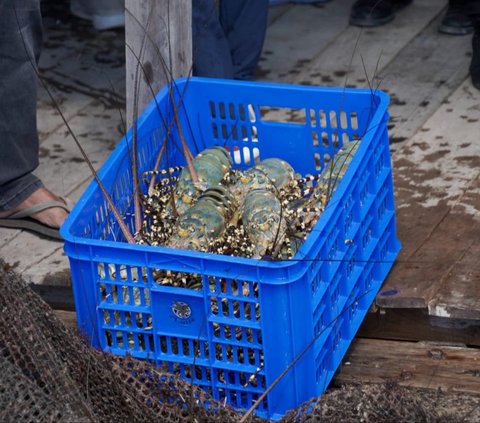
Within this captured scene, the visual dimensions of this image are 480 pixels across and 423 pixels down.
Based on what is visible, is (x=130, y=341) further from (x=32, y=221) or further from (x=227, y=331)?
(x=32, y=221)

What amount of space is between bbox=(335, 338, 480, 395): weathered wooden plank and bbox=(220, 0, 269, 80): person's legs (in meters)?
1.48

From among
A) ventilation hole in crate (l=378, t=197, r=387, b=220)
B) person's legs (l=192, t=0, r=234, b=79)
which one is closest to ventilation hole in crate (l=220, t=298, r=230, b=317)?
ventilation hole in crate (l=378, t=197, r=387, b=220)

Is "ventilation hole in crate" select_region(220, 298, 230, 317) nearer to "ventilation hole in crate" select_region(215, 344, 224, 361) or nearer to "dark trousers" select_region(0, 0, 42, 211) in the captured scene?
"ventilation hole in crate" select_region(215, 344, 224, 361)

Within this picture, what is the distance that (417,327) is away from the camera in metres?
3.09

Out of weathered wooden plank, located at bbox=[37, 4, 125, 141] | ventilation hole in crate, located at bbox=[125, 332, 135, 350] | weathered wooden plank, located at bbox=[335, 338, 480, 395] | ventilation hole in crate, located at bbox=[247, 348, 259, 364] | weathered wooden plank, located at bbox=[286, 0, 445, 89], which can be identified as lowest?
weathered wooden plank, located at bbox=[335, 338, 480, 395]

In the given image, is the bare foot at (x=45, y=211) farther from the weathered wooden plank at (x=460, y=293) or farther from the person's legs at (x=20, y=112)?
the weathered wooden plank at (x=460, y=293)

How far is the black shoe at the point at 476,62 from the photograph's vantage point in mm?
4137

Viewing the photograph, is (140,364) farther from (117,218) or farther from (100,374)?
(117,218)

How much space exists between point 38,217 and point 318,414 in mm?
1409

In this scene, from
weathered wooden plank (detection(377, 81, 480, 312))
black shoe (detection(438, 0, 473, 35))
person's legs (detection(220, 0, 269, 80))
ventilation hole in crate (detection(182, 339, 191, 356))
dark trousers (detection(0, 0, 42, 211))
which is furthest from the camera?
black shoe (detection(438, 0, 473, 35))

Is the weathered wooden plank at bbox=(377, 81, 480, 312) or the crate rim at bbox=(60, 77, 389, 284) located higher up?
the crate rim at bbox=(60, 77, 389, 284)

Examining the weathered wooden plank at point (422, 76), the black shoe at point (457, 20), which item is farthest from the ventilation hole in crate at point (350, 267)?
the black shoe at point (457, 20)

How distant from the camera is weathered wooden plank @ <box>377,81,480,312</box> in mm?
3145

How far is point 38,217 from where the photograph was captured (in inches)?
141
